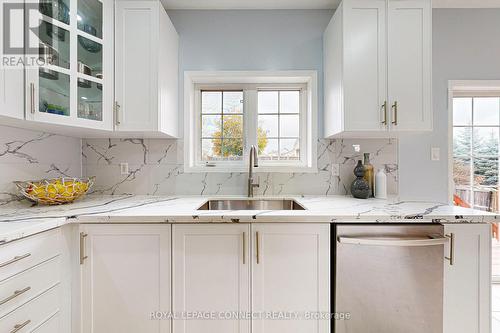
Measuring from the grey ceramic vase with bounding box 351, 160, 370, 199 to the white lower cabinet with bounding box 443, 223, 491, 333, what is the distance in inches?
23.3

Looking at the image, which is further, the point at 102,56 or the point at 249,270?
the point at 102,56

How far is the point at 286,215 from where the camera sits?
1343 mm

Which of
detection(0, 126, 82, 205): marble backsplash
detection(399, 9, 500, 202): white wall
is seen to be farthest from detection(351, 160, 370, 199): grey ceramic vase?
detection(0, 126, 82, 205): marble backsplash

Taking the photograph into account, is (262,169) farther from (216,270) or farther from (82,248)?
(82,248)

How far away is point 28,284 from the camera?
108 cm

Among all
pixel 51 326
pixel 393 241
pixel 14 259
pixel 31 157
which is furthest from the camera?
pixel 31 157

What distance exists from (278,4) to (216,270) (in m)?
2.05

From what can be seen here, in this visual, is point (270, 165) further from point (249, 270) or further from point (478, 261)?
point (478, 261)

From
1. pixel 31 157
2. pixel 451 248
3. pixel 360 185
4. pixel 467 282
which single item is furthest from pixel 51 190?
pixel 467 282

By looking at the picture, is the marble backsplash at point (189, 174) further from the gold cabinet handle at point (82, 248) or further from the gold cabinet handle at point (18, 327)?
the gold cabinet handle at point (18, 327)

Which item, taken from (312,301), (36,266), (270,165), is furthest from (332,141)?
(36,266)

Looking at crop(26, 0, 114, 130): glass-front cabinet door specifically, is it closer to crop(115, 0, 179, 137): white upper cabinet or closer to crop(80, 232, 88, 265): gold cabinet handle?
crop(115, 0, 179, 137): white upper cabinet

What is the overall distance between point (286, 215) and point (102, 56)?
153 centimetres

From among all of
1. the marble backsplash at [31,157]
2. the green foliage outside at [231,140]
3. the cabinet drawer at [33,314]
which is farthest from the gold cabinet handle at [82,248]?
the green foliage outside at [231,140]
